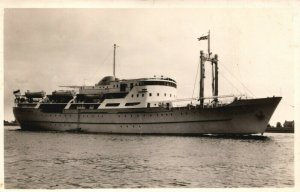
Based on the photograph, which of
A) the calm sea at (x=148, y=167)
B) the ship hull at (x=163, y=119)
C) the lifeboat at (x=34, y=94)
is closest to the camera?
the calm sea at (x=148, y=167)

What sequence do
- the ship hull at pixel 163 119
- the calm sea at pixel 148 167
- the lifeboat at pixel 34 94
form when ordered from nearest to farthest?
the calm sea at pixel 148 167, the ship hull at pixel 163 119, the lifeboat at pixel 34 94

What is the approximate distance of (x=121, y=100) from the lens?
72.1 ft

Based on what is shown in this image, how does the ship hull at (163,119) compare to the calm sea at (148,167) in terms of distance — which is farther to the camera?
the ship hull at (163,119)

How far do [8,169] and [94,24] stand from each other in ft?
15.0

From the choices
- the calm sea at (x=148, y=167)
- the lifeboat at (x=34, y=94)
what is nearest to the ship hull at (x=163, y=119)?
the lifeboat at (x=34, y=94)

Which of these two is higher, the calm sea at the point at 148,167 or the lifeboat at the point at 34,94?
the lifeboat at the point at 34,94

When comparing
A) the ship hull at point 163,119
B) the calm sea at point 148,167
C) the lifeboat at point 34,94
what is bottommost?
the calm sea at point 148,167

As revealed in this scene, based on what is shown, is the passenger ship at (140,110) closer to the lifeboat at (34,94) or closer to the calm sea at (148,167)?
the lifeboat at (34,94)

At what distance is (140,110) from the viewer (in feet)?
68.2

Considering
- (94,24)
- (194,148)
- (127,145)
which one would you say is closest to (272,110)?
(194,148)

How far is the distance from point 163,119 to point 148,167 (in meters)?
9.43

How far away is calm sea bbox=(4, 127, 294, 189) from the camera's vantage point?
9.49m

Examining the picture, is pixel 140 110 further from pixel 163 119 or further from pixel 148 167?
pixel 148 167

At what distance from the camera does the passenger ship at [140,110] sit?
1836 cm
